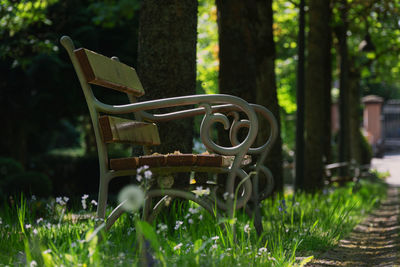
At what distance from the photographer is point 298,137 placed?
1015 cm

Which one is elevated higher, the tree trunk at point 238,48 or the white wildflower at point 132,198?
the tree trunk at point 238,48

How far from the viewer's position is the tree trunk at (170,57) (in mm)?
5445

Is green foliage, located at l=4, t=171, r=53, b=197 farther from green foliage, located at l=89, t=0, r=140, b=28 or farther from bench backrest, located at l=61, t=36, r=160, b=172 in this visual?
bench backrest, located at l=61, t=36, r=160, b=172

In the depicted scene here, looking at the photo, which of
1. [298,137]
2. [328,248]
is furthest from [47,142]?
[328,248]

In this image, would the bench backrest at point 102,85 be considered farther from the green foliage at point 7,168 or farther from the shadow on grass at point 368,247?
the green foliage at point 7,168

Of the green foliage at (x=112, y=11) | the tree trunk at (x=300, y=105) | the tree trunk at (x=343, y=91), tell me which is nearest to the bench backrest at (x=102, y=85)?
the tree trunk at (x=300, y=105)

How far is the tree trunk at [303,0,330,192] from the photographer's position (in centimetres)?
1245

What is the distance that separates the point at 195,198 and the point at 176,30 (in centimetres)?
234

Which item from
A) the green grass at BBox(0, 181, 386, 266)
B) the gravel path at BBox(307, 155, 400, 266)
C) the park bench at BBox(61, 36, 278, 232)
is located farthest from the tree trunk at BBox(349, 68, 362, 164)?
the park bench at BBox(61, 36, 278, 232)

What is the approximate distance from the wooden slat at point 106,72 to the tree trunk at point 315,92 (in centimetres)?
824

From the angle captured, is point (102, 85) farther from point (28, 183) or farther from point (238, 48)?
point (28, 183)

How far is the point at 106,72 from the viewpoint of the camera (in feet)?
12.9

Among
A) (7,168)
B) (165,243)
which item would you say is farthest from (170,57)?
(7,168)

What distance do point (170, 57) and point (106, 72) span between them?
162 cm
